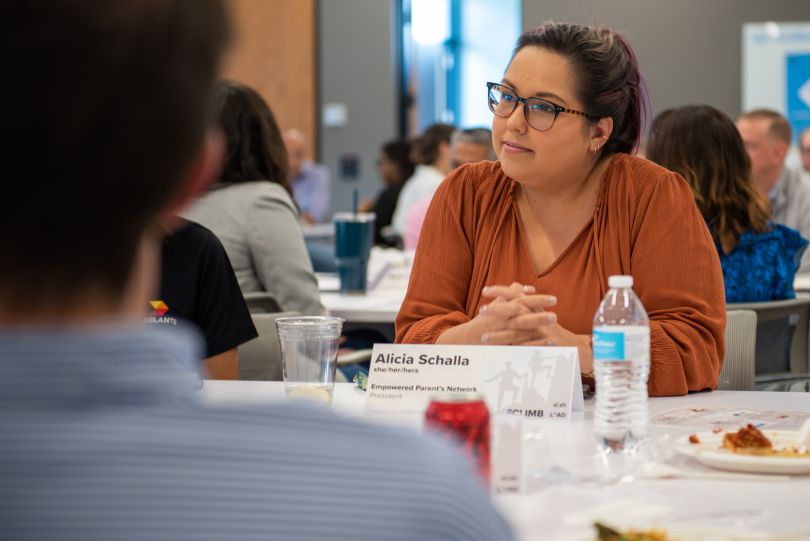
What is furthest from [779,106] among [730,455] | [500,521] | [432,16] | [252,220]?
[500,521]

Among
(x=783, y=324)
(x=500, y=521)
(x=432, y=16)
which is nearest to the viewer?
(x=500, y=521)

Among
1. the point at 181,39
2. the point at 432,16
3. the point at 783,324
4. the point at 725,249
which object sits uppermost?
the point at 432,16

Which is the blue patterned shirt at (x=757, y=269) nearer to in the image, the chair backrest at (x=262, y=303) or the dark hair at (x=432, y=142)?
the chair backrest at (x=262, y=303)

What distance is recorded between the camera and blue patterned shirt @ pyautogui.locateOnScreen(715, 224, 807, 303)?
3.18 m

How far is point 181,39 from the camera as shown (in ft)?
2.08

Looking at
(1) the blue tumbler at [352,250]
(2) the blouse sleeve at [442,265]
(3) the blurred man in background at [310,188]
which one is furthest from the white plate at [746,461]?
(3) the blurred man in background at [310,188]

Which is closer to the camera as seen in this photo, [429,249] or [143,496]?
[143,496]

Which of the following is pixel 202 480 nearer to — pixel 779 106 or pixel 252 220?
pixel 252 220

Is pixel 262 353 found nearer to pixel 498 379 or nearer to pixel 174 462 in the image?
pixel 498 379

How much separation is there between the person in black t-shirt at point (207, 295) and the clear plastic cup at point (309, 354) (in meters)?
0.49

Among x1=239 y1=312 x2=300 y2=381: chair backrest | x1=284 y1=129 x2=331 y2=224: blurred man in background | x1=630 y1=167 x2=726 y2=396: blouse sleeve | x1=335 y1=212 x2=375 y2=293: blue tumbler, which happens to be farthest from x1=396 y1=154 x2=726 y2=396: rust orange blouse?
x1=284 y1=129 x2=331 y2=224: blurred man in background

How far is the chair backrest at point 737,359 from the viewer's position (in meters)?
2.41

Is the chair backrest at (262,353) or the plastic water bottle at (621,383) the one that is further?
the chair backrest at (262,353)

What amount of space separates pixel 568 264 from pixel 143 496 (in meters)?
1.70
